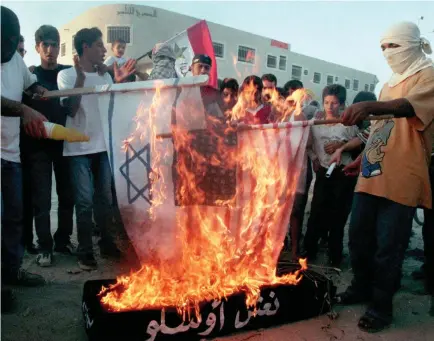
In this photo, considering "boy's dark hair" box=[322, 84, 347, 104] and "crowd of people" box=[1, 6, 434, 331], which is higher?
"boy's dark hair" box=[322, 84, 347, 104]

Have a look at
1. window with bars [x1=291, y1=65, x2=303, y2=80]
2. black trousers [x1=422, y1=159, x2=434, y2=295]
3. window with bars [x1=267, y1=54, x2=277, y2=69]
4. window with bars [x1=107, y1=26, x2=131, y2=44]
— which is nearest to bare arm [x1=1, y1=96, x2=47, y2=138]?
black trousers [x1=422, y1=159, x2=434, y2=295]

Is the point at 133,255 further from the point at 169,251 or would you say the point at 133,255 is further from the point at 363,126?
the point at 363,126

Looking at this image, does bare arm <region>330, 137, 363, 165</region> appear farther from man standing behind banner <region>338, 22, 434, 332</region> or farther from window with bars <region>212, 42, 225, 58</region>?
window with bars <region>212, 42, 225, 58</region>

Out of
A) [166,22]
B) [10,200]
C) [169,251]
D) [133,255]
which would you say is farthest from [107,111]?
[166,22]

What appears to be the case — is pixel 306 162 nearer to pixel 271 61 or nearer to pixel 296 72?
pixel 271 61

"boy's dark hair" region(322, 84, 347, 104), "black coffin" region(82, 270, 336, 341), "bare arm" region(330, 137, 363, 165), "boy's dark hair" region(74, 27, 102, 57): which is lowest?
"black coffin" region(82, 270, 336, 341)

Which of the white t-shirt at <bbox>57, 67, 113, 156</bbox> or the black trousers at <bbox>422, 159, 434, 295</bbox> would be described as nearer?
the black trousers at <bbox>422, 159, 434, 295</bbox>

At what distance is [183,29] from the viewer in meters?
26.0

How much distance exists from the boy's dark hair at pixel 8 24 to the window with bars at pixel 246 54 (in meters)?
26.6

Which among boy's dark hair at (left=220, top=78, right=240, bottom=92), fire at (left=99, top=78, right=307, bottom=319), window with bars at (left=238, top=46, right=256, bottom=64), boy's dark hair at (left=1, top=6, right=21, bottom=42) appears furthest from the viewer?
window with bars at (left=238, top=46, right=256, bottom=64)

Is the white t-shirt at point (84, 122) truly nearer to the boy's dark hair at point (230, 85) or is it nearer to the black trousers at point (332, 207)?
the boy's dark hair at point (230, 85)

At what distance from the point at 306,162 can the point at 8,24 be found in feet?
12.6

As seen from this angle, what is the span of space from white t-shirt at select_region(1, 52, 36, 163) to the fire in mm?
1244

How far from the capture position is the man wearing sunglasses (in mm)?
4363
